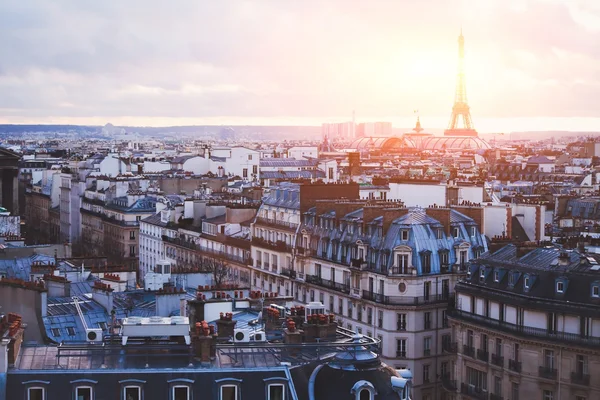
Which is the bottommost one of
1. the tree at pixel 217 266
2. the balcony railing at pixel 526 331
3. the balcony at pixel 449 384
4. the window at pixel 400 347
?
the balcony at pixel 449 384

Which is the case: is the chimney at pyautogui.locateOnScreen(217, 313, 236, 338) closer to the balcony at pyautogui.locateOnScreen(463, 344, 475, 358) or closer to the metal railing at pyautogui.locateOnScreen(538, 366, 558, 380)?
the metal railing at pyautogui.locateOnScreen(538, 366, 558, 380)

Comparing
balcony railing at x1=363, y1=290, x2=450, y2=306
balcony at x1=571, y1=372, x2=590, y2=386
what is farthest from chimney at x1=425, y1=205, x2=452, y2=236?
balcony at x1=571, y1=372, x2=590, y2=386

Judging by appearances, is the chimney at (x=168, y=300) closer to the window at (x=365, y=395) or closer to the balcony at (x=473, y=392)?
the balcony at (x=473, y=392)

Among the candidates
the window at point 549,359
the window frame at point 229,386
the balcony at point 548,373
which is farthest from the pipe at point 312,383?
the window at point 549,359

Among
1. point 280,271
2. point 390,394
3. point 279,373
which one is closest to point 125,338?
point 279,373

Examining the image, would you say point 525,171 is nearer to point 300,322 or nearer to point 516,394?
point 516,394
